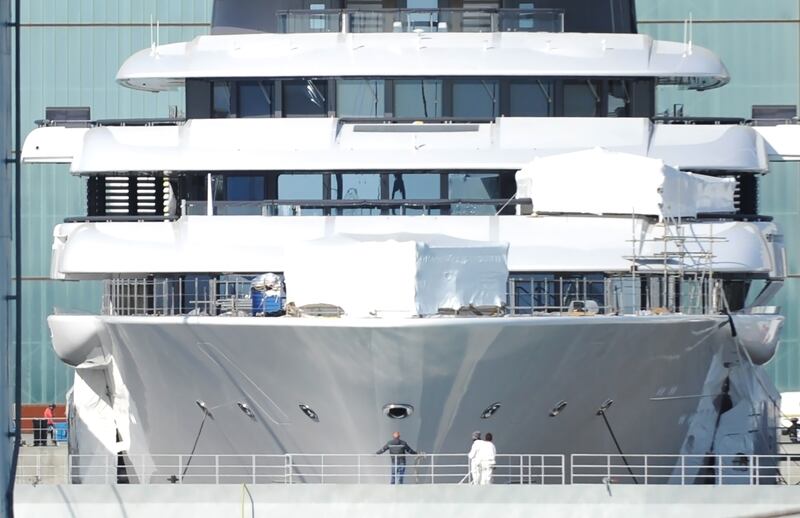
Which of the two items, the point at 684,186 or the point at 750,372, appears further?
the point at 750,372

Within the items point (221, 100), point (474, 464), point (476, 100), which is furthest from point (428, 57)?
point (474, 464)

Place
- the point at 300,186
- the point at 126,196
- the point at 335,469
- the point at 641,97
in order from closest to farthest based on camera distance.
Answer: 1. the point at 335,469
2. the point at 300,186
3. the point at 641,97
4. the point at 126,196

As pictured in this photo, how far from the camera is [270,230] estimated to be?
27047mm

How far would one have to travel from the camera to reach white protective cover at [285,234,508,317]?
76.6 feet

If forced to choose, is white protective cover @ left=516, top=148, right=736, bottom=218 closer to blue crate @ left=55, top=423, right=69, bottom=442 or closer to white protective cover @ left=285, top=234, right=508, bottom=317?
white protective cover @ left=285, top=234, right=508, bottom=317

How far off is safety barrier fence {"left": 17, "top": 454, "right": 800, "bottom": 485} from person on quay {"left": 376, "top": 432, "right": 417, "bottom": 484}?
0.06 m

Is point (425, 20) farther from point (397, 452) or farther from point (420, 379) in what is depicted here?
point (397, 452)

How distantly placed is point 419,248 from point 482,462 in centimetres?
271

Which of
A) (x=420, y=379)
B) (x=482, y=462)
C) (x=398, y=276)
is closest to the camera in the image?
(x=398, y=276)

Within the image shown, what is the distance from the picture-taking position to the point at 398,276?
76.6ft

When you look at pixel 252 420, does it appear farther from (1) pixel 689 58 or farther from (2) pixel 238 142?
(1) pixel 689 58

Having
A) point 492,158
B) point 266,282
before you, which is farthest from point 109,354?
point 492,158

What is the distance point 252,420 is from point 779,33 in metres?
24.6

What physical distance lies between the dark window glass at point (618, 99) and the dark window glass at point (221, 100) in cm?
550
